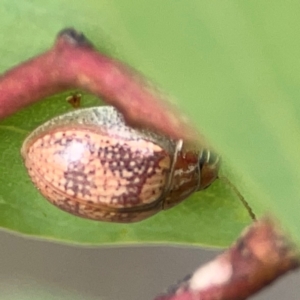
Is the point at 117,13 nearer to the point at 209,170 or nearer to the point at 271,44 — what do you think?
the point at 271,44

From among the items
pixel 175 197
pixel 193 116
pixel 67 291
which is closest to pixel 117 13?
pixel 193 116

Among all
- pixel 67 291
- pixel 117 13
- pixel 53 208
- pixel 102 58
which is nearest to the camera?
pixel 117 13

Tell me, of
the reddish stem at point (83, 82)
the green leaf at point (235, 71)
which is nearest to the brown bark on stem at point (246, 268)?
the reddish stem at point (83, 82)

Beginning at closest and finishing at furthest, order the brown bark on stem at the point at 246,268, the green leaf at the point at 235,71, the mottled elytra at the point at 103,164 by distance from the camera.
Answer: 1. the green leaf at the point at 235,71
2. the brown bark on stem at the point at 246,268
3. the mottled elytra at the point at 103,164

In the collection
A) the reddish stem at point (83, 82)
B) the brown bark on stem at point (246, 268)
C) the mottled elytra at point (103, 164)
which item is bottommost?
the brown bark on stem at point (246, 268)

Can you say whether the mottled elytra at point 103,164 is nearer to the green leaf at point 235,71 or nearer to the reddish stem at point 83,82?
the reddish stem at point 83,82

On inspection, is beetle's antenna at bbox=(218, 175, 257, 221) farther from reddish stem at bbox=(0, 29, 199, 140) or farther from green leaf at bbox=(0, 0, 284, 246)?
Result: green leaf at bbox=(0, 0, 284, 246)
